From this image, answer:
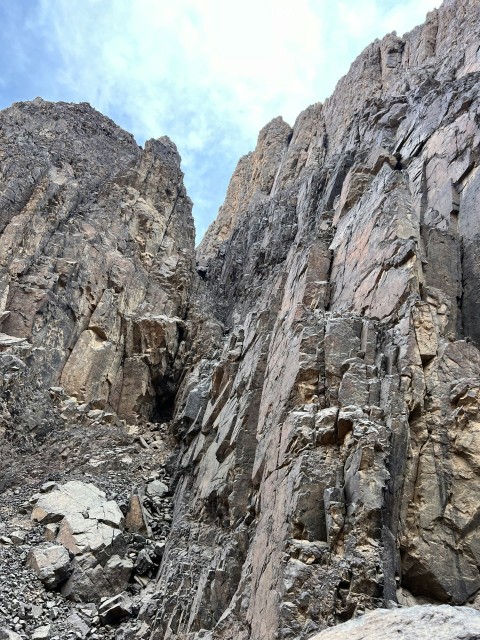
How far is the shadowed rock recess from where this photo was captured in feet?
31.8

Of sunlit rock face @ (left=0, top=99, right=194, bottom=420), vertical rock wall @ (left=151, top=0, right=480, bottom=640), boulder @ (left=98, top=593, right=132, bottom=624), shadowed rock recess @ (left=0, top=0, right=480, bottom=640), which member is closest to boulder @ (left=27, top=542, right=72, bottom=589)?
shadowed rock recess @ (left=0, top=0, right=480, bottom=640)

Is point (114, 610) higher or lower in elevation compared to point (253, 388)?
lower

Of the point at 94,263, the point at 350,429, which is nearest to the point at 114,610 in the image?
the point at 350,429

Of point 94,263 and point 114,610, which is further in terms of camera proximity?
point 94,263

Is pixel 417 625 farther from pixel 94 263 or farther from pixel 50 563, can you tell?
pixel 94 263

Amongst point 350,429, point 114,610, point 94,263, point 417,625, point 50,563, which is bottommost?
point 114,610

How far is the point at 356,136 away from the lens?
3909 centimetres

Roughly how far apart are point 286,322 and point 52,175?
91.2 feet

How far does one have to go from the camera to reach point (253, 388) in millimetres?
17562

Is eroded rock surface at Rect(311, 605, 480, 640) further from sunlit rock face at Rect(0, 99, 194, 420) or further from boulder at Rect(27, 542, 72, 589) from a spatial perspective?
sunlit rock face at Rect(0, 99, 194, 420)

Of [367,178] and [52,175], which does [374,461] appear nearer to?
[367,178]

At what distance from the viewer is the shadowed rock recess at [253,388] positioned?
9.68 metres

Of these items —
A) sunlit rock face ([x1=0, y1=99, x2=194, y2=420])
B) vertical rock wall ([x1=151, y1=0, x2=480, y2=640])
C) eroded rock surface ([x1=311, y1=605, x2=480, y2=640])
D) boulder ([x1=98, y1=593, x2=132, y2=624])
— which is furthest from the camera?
sunlit rock face ([x1=0, y1=99, x2=194, y2=420])

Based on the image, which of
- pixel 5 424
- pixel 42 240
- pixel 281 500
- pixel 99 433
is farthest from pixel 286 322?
pixel 42 240
